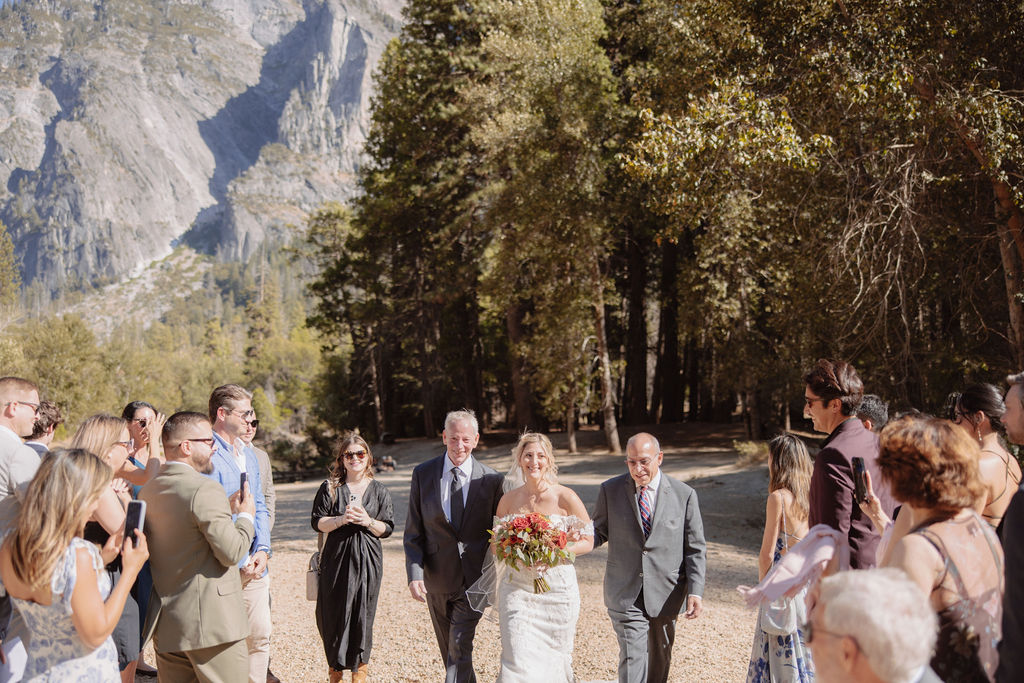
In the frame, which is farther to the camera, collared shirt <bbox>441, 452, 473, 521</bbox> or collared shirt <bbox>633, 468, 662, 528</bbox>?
collared shirt <bbox>441, 452, 473, 521</bbox>

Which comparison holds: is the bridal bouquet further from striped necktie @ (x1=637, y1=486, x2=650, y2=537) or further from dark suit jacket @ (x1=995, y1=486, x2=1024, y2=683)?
dark suit jacket @ (x1=995, y1=486, x2=1024, y2=683)

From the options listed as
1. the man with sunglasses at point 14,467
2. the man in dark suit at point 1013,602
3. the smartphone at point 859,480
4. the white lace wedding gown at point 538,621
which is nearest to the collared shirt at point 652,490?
the white lace wedding gown at point 538,621

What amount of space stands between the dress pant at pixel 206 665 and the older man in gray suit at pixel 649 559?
2.37 m

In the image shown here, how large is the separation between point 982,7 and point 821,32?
2077 millimetres

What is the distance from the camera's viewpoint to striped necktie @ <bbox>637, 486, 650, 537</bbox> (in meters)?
5.30

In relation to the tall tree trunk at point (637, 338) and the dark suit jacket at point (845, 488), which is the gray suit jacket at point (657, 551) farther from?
the tall tree trunk at point (637, 338)

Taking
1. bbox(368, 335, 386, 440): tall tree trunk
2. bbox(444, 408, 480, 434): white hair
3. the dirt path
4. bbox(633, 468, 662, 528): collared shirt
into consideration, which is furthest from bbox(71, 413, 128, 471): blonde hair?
bbox(368, 335, 386, 440): tall tree trunk

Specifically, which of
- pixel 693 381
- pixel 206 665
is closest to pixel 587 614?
pixel 206 665

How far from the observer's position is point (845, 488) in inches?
155

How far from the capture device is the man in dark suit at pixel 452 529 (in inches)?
216

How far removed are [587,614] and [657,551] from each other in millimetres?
3801

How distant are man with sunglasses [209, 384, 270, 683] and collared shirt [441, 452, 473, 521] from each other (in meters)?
1.26

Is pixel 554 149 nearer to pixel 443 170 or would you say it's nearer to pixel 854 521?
pixel 443 170

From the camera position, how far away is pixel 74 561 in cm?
347
